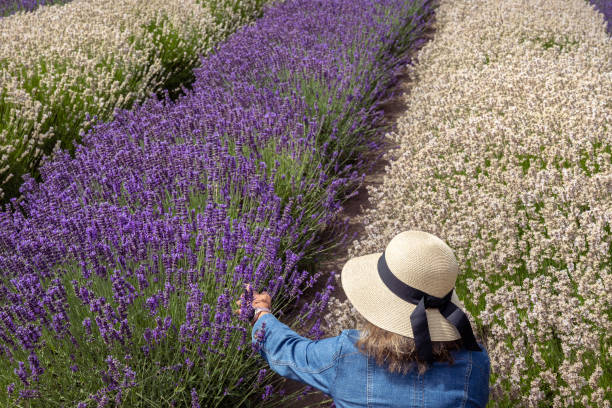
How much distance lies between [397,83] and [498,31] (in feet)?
4.05

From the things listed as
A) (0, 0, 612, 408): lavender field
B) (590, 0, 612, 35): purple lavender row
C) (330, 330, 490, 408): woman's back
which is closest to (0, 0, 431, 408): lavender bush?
(0, 0, 612, 408): lavender field

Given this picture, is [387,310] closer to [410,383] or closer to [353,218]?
[410,383]

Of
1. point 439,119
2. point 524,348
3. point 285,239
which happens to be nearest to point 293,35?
point 439,119

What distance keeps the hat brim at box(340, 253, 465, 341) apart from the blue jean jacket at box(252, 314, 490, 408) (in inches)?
4.5

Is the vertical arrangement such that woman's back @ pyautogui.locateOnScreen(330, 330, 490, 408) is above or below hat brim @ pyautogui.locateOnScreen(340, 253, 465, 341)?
below

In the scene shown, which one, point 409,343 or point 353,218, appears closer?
point 409,343

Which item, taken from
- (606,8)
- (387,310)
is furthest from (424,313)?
(606,8)

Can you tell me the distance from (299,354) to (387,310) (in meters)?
0.38

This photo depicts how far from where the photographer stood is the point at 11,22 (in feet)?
19.3

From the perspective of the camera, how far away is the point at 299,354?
1914mm

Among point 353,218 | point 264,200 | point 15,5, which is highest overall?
point 15,5

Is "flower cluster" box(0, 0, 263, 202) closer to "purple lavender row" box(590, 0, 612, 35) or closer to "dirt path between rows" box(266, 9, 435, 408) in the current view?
"dirt path between rows" box(266, 9, 435, 408)

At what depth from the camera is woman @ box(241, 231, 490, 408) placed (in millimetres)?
1672

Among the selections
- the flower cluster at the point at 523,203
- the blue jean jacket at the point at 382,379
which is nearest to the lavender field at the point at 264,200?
the flower cluster at the point at 523,203
